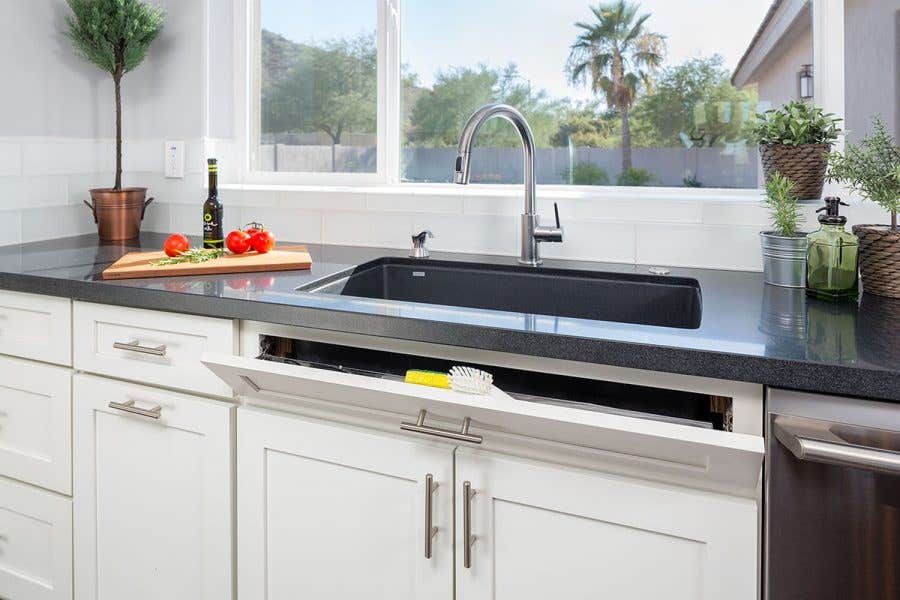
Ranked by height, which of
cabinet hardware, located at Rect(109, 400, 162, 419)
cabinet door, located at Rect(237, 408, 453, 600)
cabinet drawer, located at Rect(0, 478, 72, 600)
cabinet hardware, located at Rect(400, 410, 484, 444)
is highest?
cabinet hardware, located at Rect(400, 410, 484, 444)

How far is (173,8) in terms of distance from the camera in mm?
2258

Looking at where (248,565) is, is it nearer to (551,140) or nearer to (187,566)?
(187,566)

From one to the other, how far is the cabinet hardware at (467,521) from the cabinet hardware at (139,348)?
69 centimetres

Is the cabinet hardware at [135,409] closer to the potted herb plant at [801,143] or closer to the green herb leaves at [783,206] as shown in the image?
the green herb leaves at [783,206]

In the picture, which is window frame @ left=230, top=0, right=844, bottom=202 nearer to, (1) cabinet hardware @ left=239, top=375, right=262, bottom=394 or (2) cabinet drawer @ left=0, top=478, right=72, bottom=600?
(1) cabinet hardware @ left=239, top=375, right=262, bottom=394

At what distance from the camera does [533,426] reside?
104 cm


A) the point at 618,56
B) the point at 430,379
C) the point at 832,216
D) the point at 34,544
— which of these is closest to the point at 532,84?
the point at 618,56

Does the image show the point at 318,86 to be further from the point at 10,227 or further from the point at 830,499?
the point at 830,499

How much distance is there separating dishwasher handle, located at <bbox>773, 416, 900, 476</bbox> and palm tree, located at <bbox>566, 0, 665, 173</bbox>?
42.7 inches

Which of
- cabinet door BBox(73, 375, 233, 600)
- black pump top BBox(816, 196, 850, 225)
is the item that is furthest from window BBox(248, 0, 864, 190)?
cabinet door BBox(73, 375, 233, 600)

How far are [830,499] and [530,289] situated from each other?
2.79 ft

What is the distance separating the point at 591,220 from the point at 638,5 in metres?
0.56

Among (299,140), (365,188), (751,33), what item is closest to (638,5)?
(751,33)

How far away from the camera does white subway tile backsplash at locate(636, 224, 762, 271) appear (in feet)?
5.47
